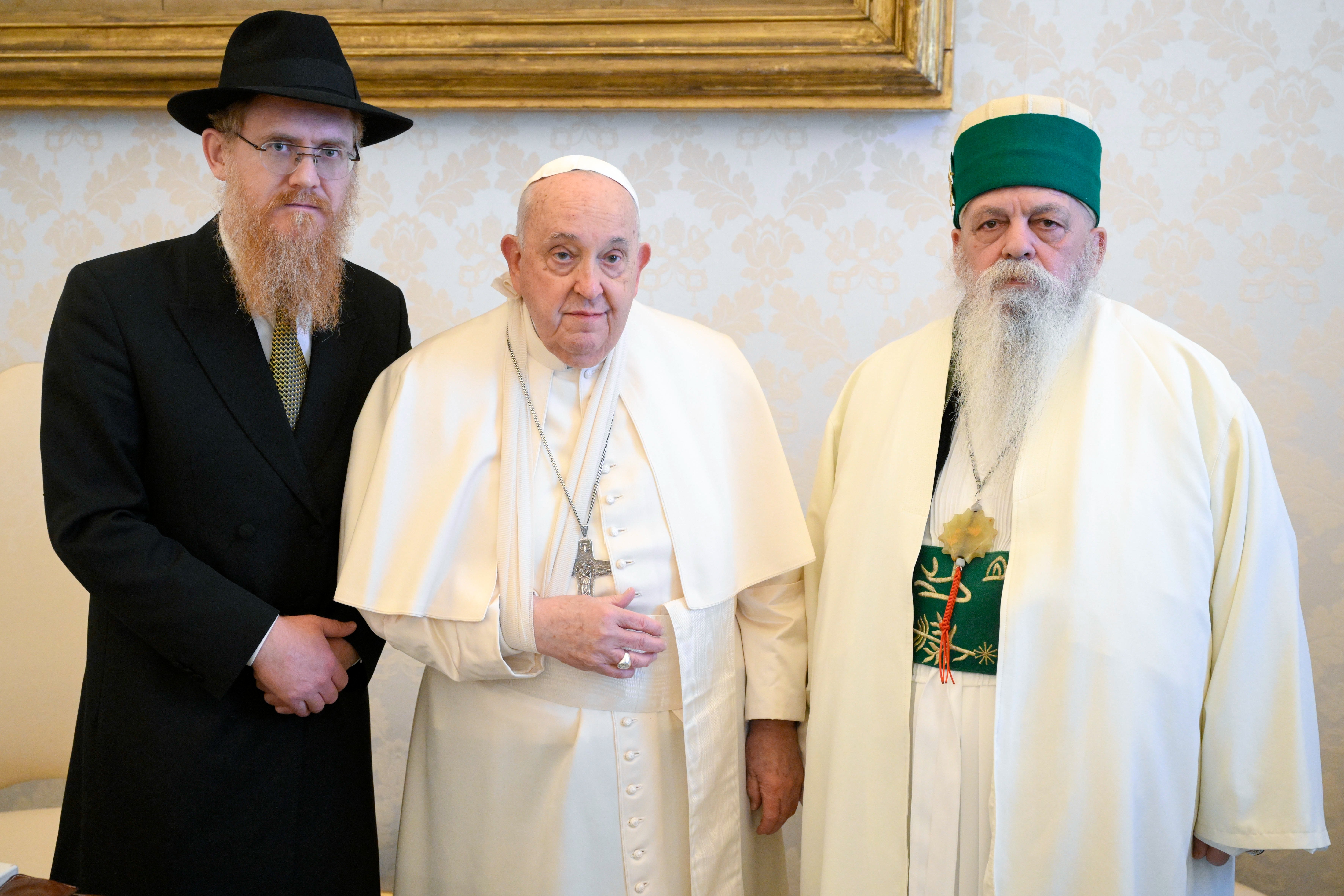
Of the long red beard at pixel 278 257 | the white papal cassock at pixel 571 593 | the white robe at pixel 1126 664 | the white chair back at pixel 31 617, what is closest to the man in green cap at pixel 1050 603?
the white robe at pixel 1126 664

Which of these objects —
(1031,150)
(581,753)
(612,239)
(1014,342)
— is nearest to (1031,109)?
(1031,150)

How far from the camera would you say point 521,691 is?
6.93 feet

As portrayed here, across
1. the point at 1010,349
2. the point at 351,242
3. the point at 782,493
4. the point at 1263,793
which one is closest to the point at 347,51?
the point at 351,242

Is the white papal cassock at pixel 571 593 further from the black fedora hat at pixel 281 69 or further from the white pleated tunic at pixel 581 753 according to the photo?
the black fedora hat at pixel 281 69

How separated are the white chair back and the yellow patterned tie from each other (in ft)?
4.23

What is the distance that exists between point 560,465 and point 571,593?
0.91 ft

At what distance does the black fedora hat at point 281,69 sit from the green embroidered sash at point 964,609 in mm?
1448

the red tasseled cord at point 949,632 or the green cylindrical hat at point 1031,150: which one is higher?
the green cylindrical hat at point 1031,150

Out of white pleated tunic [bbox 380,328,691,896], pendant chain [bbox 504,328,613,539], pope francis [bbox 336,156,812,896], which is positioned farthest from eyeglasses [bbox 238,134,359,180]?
white pleated tunic [bbox 380,328,691,896]

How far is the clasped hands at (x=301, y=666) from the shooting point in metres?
1.98

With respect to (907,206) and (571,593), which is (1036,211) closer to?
(907,206)

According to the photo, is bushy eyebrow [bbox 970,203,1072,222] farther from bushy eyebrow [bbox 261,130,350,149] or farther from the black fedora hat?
bushy eyebrow [bbox 261,130,350,149]

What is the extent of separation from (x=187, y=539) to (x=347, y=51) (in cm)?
166

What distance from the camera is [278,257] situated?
211cm
